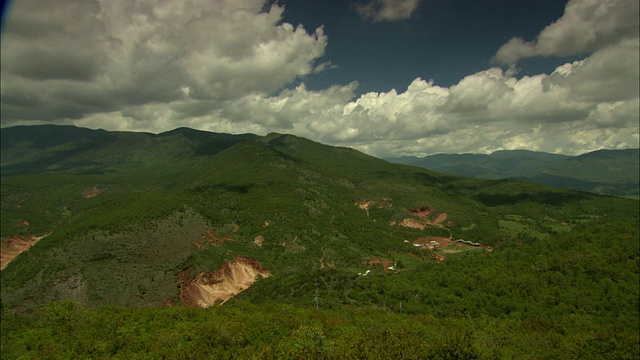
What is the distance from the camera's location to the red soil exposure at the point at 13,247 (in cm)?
13704

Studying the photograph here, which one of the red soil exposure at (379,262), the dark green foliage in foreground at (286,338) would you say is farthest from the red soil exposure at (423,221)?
the dark green foliage in foreground at (286,338)

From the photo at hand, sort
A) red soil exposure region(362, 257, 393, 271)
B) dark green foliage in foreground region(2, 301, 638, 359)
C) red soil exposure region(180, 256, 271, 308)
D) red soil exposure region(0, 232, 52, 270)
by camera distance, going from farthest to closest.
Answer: red soil exposure region(0, 232, 52, 270) < red soil exposure region(362, 257, 393, 271) < red soil exposure region(180, 256, 271, 308) < dark green foliage in foreground region(2, 301, 638, 359)

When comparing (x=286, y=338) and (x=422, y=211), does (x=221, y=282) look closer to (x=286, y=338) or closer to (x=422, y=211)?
(x=286, y=338)

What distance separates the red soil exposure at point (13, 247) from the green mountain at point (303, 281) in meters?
0.76

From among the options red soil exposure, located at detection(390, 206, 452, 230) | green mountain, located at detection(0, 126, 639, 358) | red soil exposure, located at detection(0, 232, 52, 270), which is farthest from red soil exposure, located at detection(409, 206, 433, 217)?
red soil exposure, located at detection(0, 232, 52, 270)

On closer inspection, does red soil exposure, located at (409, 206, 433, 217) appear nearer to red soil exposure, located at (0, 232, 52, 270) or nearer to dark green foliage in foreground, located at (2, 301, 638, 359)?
dark green foliage in foreground, located at (2, 301, 638, 359)

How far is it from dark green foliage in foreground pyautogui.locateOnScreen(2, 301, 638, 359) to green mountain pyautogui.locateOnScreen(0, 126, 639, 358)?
0.33m

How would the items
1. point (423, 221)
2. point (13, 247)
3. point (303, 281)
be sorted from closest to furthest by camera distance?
point (303, 281)
point (13, 247)
point (423, 221)

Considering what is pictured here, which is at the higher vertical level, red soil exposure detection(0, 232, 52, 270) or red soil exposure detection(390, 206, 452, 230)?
red soil exposure detection(390, 206, 452, 230)

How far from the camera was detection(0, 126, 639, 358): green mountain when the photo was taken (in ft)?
139

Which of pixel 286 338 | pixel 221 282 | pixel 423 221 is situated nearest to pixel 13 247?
pixel 221 282

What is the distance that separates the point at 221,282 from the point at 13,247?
127202 millimetres

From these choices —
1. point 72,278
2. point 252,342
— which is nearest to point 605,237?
point 252,342

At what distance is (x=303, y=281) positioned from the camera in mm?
89438
